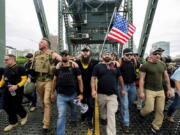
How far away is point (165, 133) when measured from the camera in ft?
10.5

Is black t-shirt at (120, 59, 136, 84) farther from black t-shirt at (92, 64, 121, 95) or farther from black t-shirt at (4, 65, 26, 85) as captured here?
black t-shirt at (4, 65, 26, 85)

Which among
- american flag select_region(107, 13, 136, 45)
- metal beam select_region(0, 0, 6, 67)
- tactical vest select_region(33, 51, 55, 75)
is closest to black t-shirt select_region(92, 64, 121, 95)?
tactical vest select_region(33, 51, 55, 75)

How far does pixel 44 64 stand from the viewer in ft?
10.9

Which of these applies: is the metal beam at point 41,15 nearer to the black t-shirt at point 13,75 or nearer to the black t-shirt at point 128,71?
the black t-shirt at point 13,75

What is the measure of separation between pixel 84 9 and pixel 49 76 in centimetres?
1280

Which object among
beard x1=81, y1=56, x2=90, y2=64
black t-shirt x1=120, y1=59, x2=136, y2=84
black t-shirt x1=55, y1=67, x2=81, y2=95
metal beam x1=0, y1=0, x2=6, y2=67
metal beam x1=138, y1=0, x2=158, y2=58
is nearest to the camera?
black t-shirt x1=55, y1=67, x2=81, y2=95

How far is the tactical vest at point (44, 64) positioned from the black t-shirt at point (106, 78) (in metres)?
1.15

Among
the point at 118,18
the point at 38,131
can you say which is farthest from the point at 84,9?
the point at 38,131

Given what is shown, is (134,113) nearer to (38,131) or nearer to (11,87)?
(38,131)

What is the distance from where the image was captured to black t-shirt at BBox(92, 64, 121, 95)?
121 inches

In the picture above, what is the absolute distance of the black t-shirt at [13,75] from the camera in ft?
11.0

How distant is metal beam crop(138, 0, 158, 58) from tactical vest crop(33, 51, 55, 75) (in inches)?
215

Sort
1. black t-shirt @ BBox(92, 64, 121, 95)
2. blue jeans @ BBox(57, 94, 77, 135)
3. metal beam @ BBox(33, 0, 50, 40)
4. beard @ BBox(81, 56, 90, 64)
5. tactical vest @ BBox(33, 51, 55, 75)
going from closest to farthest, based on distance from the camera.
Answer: blue jeans @ BBox(57, 94, 77, 135) → black t-shirt @ BBox(92, 64, 121, 95) → tactical vest @ BBox(33, 51, 55, 75) → beard @ BBox(81, 56, 90, 64) → metal beam @ BBox(33, 0, 50, 40)

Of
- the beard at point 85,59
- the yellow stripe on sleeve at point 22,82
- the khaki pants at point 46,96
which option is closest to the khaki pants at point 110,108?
the beard at point 85,59
